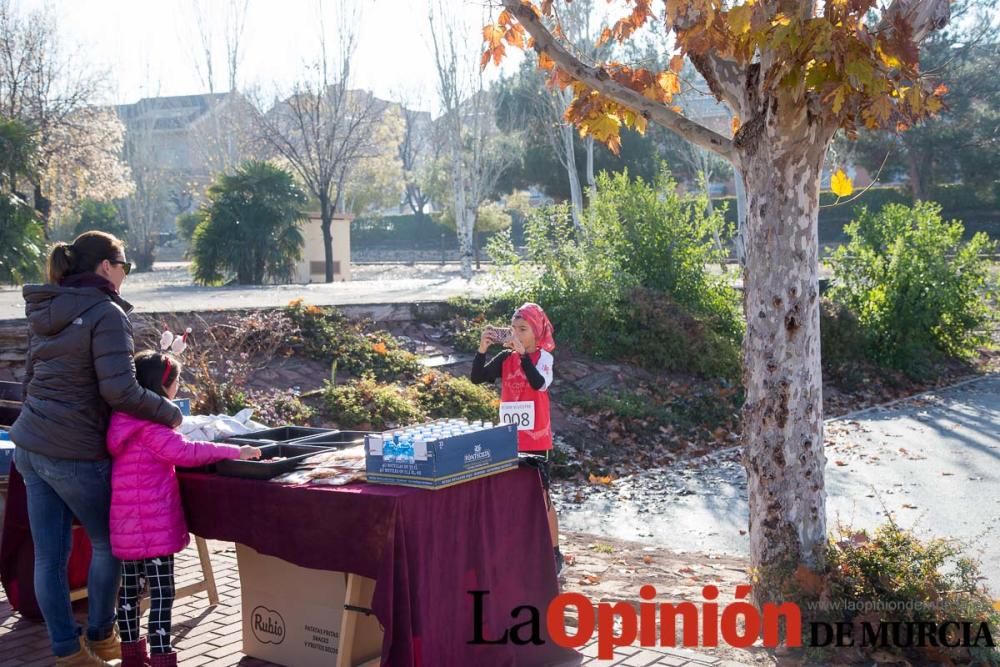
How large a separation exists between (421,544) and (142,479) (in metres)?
1.37

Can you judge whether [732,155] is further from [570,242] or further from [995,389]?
[995,389]

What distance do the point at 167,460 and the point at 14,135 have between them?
60.7ft

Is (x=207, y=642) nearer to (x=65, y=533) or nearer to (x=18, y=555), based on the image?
(x=65, y=533)

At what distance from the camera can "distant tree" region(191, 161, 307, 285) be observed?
25953mm

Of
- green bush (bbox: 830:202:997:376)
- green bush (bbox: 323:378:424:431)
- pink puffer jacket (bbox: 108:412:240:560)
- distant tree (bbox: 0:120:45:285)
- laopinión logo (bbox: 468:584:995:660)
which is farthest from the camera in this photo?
distant tree (bbox: 0:120:45:285)

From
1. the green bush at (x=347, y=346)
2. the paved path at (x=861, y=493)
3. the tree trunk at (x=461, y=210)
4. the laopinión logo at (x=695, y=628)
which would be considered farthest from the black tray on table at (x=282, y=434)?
the tree trunk at (x=461, y=210)

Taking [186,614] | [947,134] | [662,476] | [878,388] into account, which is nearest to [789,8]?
[186,614]

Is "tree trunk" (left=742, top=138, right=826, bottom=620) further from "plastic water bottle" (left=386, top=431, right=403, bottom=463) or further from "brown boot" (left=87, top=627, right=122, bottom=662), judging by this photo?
"brown boot" (left=87, top=627, right=122, bottom=662)

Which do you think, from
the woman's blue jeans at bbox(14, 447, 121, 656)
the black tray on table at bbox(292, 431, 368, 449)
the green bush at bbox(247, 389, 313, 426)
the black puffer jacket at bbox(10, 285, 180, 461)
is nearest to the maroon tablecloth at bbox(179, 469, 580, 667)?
the woman's blue jeans at bbox(14, 447, 121, 656)

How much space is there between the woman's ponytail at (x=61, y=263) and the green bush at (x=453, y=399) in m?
A: 6.45

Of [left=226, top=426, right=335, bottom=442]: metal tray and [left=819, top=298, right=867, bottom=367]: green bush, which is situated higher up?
[left=226, top=426, right=335, bottom=442]: metal tray

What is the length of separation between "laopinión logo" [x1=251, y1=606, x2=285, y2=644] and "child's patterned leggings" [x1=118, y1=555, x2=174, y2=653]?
53 cm

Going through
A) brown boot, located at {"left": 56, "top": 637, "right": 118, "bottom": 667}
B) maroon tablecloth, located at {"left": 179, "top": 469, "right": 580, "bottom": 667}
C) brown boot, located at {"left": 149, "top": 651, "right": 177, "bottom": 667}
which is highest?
maroon tablecloth, located at {"left": 179, "top": 469, "right": 580, "bottom": 667}

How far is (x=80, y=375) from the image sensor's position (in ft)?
14.3
